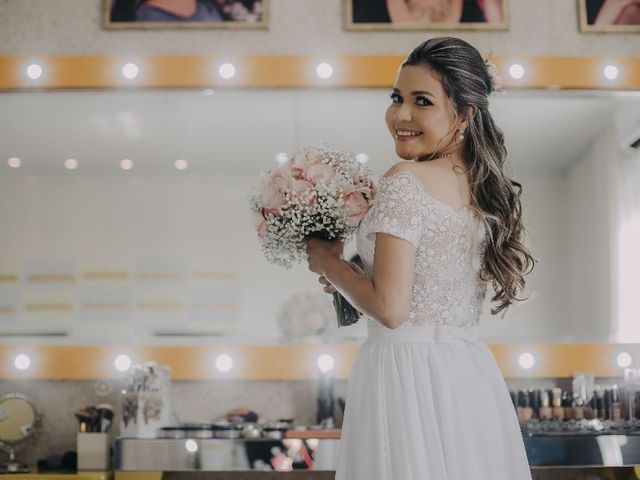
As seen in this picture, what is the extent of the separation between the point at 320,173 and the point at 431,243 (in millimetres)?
312

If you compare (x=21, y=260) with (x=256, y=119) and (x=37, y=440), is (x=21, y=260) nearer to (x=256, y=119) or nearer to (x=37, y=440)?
(x=37, y=440)

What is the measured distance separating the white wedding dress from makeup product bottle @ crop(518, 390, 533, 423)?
936 mm

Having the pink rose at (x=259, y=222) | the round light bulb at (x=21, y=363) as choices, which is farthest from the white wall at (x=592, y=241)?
the round light bulb at (x=21, y=363)

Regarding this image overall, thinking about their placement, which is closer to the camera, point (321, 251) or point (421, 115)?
point (421, 115)

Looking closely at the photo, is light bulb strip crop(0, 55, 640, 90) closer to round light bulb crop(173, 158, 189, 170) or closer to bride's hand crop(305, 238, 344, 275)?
round light bulb crop(173, 158, 189, 170)

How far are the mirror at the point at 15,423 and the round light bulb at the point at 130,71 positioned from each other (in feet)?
4.09

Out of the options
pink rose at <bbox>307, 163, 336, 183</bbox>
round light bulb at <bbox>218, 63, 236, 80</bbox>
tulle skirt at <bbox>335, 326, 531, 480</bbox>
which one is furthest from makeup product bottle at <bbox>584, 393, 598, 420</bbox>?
round light bulb at <bbox>218, 63, 236, 80</bbox>

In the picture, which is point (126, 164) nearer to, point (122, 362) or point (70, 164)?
point (70, 164)

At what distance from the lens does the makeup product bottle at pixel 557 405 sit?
2.54 metres

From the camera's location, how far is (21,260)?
2.83 m

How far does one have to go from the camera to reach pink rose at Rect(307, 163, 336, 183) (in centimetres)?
168

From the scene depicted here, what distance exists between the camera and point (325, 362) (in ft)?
9.06

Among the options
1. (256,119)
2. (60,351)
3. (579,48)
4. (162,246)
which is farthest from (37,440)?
(579,48)

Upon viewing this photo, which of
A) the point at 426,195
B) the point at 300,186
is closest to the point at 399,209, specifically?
the point at 426,195
